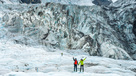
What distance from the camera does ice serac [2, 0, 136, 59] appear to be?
2930 centimetres

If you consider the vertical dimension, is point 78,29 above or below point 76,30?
above

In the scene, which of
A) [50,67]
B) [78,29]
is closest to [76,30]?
[78,29]

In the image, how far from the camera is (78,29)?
33.1 m

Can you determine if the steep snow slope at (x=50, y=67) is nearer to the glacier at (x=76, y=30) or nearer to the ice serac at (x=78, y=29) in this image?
the glacier at (x=76, y=30)

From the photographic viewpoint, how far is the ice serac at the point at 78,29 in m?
29.3

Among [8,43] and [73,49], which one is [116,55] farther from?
[8,43]

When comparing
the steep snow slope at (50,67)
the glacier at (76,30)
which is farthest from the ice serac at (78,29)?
the steep snow slope at (50,67)

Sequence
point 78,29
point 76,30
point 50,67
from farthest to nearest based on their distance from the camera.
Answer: point 78,29
point 76,30
point 50,67

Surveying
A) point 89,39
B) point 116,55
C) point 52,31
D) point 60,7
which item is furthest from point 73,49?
point 60,7

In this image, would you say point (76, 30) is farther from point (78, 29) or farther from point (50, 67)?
point (50, 67)

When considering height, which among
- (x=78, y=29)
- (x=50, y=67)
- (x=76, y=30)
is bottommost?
(x=50, y=67)

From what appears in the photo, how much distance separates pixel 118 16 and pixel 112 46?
497 inches

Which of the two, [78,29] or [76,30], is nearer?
[76,30]

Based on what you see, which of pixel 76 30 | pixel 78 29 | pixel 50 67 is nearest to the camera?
pixel 50 67
